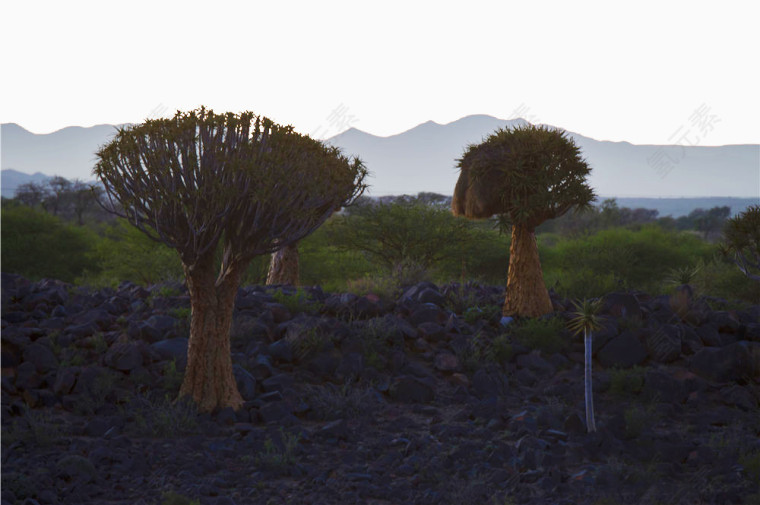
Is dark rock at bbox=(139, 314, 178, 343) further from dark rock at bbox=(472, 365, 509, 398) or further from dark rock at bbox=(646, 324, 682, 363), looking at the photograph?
dark rock at bbox=(646, 324, 682, 363)

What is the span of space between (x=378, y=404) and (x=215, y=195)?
11.8 feet

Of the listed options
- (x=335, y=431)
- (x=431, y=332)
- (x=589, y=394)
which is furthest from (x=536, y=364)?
(x=335, y=431)

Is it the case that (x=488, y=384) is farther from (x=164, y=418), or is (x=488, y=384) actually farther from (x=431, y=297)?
(x=164, y=418)

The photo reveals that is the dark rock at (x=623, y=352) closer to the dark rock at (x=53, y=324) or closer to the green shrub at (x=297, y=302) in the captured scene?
the green shrub at (x=297, y=302)

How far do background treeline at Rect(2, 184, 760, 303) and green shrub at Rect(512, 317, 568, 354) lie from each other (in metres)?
3.20

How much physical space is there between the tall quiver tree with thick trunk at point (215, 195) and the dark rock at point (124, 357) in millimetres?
1188

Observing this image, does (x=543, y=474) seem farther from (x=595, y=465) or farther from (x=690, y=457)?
(x=690, y=457)

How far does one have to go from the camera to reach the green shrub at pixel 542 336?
35.7 feet

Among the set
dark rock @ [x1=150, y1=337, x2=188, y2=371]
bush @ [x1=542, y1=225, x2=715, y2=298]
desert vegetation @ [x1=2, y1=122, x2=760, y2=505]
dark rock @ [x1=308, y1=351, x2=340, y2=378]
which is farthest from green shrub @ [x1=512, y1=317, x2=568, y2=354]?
bush @ [x1=542, y1=225, x2=715, y2=298]

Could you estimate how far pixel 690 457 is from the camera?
277 inches

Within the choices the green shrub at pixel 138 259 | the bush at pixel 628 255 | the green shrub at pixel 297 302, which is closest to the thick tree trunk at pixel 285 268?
the green shrub at pixel 297 302

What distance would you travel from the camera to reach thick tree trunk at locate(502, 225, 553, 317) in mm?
11773

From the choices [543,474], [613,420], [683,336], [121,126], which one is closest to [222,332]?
[121,126]

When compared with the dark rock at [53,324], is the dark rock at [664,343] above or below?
below
